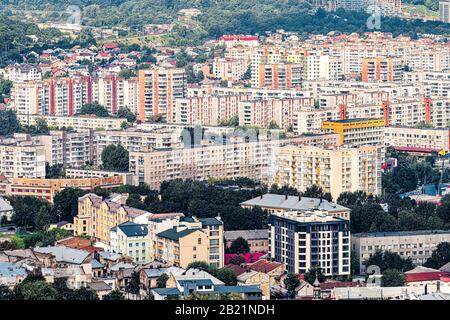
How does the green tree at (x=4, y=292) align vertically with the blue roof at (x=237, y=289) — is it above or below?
above

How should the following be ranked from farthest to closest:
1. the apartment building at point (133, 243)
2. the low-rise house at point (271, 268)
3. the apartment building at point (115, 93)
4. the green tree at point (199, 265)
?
the apartment building at point (115, 93) → the apartment building at point (133, 243) → the low-rise house at point (271, 268) → the green tree at point (199, 265)

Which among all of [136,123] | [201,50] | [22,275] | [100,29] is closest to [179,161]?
[136,123]

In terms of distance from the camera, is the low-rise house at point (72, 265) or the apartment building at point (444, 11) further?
the apartment building at point (444, 11)

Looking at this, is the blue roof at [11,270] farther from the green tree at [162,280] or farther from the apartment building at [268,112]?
the apartment building at [268,112]

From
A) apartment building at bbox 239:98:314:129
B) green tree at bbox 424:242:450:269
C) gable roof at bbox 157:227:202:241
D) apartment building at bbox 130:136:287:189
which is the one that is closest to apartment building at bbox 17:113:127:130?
apartment building at bbox 239:98:314:129

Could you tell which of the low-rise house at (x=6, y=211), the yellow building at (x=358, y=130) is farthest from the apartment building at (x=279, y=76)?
the low-rise house at (x=6, y=211)

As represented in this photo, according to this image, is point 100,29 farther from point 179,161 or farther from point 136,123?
point 179,161

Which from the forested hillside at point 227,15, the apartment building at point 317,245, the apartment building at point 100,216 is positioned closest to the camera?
the apartment building at point 317,245
